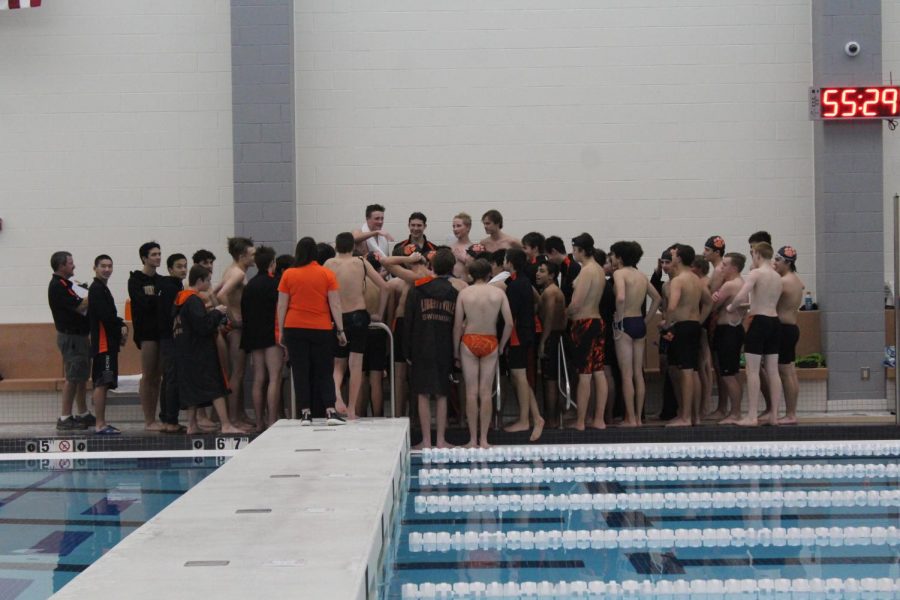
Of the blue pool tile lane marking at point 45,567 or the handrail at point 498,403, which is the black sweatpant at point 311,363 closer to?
the handrail at point 498,403

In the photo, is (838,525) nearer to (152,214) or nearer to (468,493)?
(468,493)

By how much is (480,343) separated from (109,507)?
3.11 meters

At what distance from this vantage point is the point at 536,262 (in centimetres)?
1004

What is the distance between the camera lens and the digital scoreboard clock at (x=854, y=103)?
11.0 m

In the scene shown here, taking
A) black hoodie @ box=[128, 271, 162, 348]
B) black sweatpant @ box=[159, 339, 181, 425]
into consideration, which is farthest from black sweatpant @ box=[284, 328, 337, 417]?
black hoodie @ box=[128, 271, 162, 348]

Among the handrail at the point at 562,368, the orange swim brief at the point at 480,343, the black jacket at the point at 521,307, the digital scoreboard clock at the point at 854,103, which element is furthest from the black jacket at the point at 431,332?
the digital scoreboard clock at the point at 854,103

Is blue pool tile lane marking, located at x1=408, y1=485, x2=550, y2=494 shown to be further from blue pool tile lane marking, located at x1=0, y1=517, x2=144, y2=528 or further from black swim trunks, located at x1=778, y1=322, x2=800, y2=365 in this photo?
black swim trunks, located at x1=778, y1=322, x2=800, y2=365

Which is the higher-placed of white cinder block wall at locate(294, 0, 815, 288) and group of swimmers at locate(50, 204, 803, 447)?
white cinder block wall at locate(294, 0, 815, 288)

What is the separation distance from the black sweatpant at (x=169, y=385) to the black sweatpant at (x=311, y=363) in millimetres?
1273

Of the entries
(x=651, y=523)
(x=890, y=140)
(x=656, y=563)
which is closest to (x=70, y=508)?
(x=651, y=523)

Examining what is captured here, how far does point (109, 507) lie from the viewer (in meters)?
7.25

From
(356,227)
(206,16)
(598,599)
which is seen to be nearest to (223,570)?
(598,599)

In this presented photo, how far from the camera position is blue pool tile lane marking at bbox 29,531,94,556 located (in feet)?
A: 19.7

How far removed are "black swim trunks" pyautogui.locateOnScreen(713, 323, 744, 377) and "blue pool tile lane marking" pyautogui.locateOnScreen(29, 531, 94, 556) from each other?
18.3 feet
